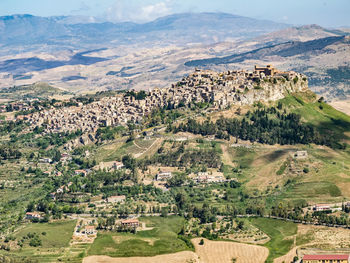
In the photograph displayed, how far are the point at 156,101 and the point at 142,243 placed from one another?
198 ft

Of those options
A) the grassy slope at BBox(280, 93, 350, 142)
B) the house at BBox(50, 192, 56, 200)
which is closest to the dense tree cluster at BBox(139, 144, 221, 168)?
the house at BBox(50, 192, 56, 200)

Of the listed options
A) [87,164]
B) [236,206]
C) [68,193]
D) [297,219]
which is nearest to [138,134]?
[87,164]

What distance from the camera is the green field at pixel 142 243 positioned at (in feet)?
213

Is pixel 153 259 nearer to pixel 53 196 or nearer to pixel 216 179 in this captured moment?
pixel 53 196

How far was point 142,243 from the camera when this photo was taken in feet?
220

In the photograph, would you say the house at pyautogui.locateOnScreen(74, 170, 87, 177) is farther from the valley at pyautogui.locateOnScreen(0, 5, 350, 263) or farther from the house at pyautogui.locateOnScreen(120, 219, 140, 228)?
the house at pyautogui.locateOnScreen(120, 219, 140, 228)

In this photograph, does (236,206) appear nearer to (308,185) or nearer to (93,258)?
(308,185)

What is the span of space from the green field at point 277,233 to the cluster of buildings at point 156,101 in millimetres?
41004

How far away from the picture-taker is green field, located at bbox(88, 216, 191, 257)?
64812mm

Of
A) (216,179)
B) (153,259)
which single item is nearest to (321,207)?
(216,179)

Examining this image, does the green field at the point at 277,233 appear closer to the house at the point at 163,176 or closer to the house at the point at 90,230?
the house at the point at 163,176

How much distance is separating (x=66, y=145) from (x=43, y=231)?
4287 cm

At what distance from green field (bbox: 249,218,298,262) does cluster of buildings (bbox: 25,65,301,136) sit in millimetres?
41004

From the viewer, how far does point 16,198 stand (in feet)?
287
